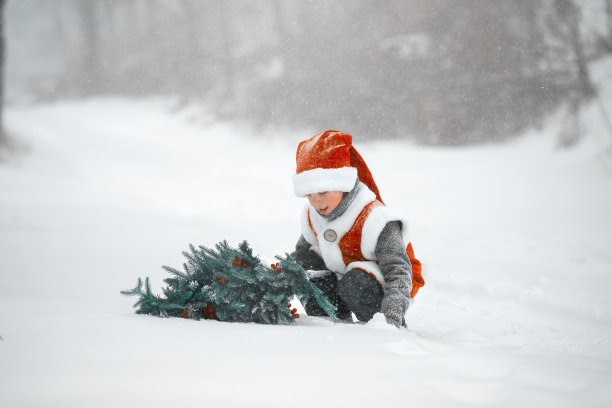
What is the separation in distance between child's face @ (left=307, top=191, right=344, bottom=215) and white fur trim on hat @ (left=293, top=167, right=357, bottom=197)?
0.04m

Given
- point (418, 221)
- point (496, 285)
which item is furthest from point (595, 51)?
point (496, 285)

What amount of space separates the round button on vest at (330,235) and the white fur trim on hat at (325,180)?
216 millimetres

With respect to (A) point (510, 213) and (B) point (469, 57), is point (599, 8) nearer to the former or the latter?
(B) point (469, 57)

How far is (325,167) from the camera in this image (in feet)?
6.66

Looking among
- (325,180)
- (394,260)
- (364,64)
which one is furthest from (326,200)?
(364,64)

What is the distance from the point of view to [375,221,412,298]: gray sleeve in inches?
75.6

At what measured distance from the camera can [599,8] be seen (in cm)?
1027

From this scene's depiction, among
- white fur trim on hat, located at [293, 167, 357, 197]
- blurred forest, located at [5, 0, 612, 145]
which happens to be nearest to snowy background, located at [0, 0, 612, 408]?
white fur trim on hat, located at [293, 167, 357, 197]

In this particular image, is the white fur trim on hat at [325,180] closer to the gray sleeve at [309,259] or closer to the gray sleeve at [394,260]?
the gray sleeve at [394,260]

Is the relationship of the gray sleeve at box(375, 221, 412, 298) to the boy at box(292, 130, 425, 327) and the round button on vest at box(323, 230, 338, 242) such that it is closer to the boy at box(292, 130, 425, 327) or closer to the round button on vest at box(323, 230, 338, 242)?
the boy at box(292, 130, 425, 327)

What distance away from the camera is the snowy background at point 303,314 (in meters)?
0.97

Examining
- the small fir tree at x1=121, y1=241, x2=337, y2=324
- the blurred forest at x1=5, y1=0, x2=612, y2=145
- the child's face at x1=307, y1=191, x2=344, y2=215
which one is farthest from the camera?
the blurred forest at x1=5, y1=0, x2=612, y2=145

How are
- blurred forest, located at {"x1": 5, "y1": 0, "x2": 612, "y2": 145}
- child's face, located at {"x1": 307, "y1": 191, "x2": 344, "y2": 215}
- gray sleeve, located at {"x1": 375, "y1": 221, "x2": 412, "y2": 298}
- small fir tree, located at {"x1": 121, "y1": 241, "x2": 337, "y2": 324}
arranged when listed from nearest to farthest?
small fir tree, located at {"x1": 121, "y1": 241, "x2": 337, "y2": 324} < gray sleeve, located at {"x1": 375, "y1": 221, "x2": 412, "y2": 298} < child's face, located at {"x1": 307, "y1": 191, "x2": 344, "y2": 215} < blurred forest, located at {"x1": 5, "y1": 0, "x2": 612, "y2": 145}

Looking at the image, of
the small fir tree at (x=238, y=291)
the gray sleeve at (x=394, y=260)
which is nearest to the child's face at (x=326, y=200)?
the gray sleeve at (x=394, y=260)
